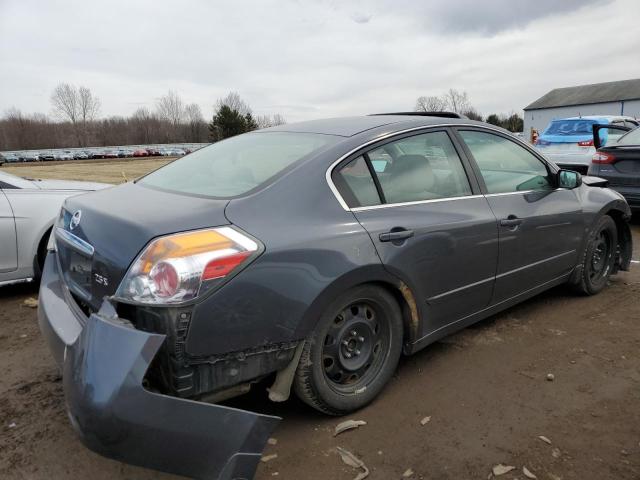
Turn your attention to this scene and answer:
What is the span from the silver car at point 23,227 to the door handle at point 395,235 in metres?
3.45

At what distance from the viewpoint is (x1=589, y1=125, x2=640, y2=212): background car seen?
22.7ft

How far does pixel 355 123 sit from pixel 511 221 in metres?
1.20

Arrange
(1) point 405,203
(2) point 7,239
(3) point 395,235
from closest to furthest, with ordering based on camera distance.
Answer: (3) point 395,235 < (1) point 405,203 < (2) point 7,239

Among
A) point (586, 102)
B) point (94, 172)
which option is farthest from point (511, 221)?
point (586, 102)

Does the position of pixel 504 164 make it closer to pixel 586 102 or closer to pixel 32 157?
pixel 586 102

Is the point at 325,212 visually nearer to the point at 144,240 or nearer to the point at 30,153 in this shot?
the point at 144,240

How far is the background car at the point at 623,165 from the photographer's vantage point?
6.91 m

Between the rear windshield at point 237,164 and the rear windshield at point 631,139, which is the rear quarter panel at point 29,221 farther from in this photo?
the rear windshield at point 631,139

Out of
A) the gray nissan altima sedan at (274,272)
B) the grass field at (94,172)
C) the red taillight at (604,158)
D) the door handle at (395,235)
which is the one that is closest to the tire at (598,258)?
the gray nissan altima sedan at (274,272)

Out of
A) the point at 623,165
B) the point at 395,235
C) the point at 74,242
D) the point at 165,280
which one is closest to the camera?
the point at 165,280

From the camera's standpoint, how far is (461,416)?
2.60 metres

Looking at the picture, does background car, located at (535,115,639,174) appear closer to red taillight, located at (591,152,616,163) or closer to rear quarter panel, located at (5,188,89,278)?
red taillight, located at (591,152,616,163)

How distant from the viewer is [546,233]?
11.7ft

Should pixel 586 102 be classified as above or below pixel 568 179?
above
